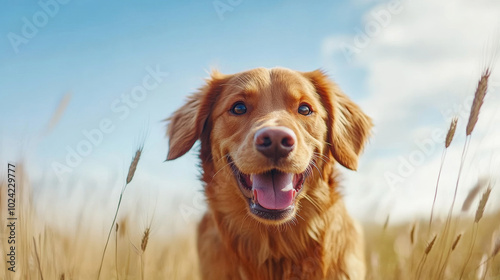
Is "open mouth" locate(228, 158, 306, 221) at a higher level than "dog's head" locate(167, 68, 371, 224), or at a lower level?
lower

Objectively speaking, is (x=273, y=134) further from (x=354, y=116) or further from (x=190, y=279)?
(x=190, y=279)

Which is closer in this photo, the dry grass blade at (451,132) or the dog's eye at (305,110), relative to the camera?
the dry grass blade at (451,132)

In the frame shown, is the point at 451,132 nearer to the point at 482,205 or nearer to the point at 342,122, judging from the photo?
the point at 482,205

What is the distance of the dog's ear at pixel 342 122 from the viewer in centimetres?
361

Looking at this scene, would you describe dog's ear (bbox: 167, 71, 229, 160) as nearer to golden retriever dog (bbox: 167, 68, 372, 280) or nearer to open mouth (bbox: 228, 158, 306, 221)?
golden retriever dog (bbox: 167, 68, 372, 280)

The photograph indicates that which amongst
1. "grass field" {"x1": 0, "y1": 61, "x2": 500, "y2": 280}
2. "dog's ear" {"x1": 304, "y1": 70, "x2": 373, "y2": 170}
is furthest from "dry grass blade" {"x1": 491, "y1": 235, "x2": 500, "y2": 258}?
"dog's ear" {"x1": 304, "y1": 70, "x2": 373, "y2": 170}

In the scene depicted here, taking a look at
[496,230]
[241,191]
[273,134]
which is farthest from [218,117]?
[496,230]

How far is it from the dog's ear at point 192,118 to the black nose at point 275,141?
3.36ft

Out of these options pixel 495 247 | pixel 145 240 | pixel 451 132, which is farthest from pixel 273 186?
pixel 495 247

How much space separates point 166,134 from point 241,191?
1.17 meters

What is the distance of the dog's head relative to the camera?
116 inches

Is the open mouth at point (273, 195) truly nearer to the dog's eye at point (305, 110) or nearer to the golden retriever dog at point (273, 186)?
the golden retriever dog at point (273, 186)

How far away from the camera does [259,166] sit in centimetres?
292

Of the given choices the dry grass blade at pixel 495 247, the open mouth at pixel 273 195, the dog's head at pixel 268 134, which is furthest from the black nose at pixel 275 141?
the dry grass blade at pixel 495 247
